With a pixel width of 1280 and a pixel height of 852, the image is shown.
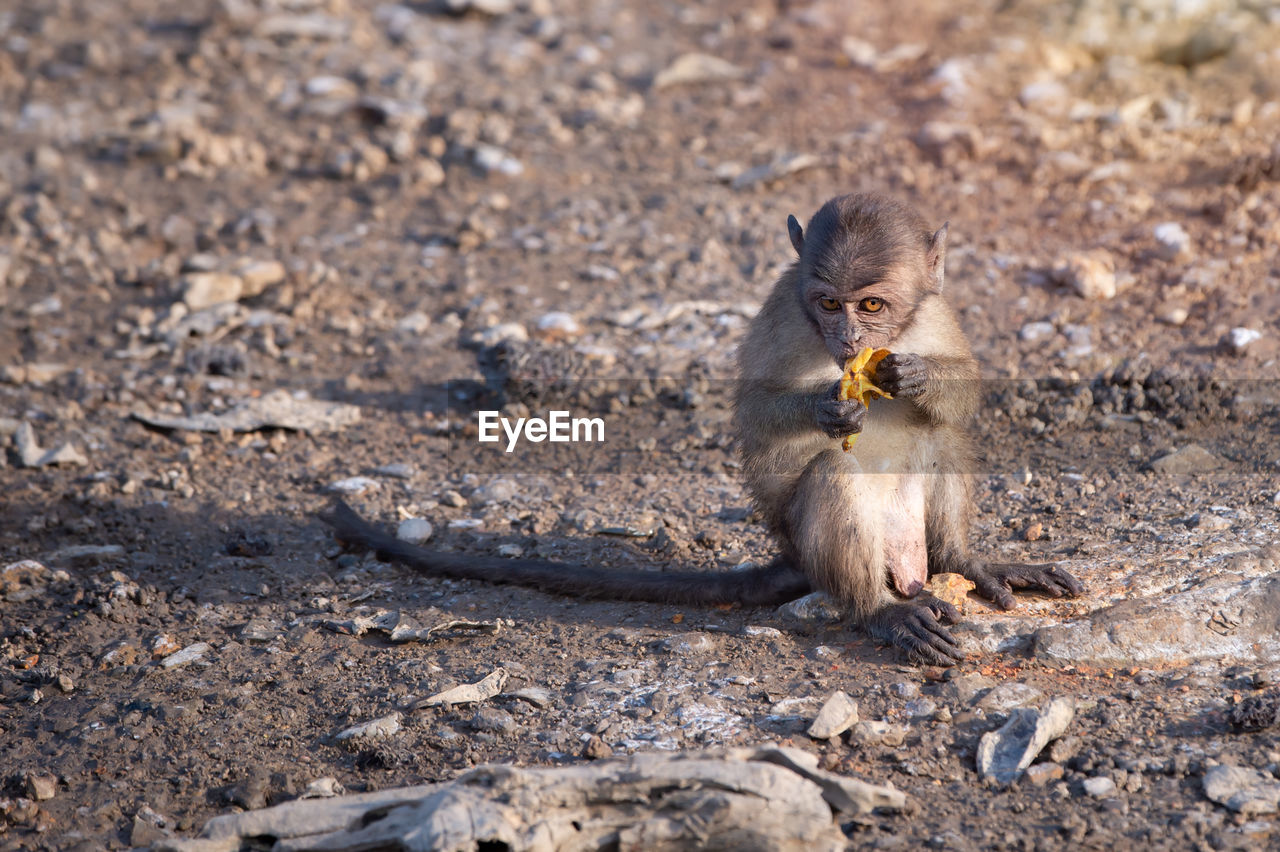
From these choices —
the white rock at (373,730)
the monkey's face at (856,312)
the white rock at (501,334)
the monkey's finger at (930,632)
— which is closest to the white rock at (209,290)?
the white rock at (501,334)

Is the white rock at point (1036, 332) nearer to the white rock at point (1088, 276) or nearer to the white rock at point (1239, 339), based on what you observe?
the white rock at point (1088, 276)

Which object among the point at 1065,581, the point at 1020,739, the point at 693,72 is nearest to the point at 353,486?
the point at 1065,581

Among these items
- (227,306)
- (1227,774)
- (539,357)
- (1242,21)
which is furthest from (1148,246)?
(227,306)

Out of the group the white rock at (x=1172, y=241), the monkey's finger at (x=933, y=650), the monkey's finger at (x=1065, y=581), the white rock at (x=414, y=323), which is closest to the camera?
the monkey's finger at (x=933, y=650)

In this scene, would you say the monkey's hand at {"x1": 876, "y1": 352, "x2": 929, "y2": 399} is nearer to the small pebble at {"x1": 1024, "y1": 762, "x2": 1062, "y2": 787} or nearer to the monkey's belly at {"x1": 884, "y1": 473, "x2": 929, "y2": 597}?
the monkey's belly at {"x1": 884, "y1": 473, "x2": 929, "y2": 597}

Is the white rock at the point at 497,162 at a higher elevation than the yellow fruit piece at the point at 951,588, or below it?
higher

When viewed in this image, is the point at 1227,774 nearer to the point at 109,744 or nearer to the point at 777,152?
the point at 109,744

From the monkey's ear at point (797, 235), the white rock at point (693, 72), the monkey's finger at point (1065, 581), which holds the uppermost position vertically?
the white rock at point (693, 72)

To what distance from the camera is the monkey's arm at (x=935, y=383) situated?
4523 millimetres

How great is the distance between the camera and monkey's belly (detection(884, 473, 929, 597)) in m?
4.83

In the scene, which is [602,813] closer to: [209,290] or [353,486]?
[353,486]

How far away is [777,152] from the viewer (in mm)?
8891

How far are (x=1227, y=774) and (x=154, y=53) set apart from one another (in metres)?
9.92

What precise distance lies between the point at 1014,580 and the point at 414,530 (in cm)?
274
